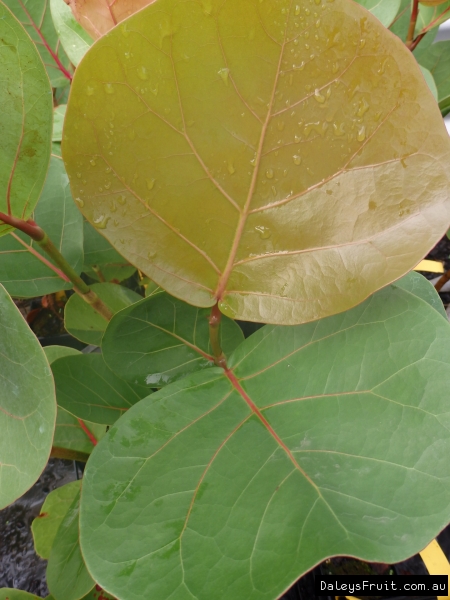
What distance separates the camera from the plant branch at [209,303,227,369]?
0.38m

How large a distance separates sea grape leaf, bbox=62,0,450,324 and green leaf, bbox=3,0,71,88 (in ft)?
1.86

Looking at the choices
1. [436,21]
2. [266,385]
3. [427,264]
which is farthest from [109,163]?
[427,264]

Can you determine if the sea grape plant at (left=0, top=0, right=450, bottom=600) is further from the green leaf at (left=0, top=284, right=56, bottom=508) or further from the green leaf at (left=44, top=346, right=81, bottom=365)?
the green leaf at (left=44, top=346, right=81, bottom=365)

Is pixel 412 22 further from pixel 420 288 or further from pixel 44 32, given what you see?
pixel 44 32

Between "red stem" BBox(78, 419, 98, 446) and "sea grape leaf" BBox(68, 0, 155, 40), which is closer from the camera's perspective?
"sea grape leaf" BBox(68, 0, 155, 40)

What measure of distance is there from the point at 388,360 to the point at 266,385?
11 cm

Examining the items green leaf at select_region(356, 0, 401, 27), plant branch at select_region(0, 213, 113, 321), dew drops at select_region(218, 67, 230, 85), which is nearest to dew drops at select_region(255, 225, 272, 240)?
dew drops at select_region(218, 67, 230, 85)

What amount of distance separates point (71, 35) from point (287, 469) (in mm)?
521

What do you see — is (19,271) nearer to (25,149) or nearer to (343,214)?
(25,149)

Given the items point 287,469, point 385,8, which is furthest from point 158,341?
point 385,8

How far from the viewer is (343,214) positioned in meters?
0.30

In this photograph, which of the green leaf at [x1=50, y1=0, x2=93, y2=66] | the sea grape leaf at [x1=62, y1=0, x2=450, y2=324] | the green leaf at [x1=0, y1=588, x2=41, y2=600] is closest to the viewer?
the sea grape leaf at [x1=62, y1=0, x2=450, y2=324]

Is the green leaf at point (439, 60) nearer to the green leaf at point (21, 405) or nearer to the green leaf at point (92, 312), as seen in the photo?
the green leaf at point (92, 312)

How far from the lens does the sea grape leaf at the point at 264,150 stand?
0.25 m
